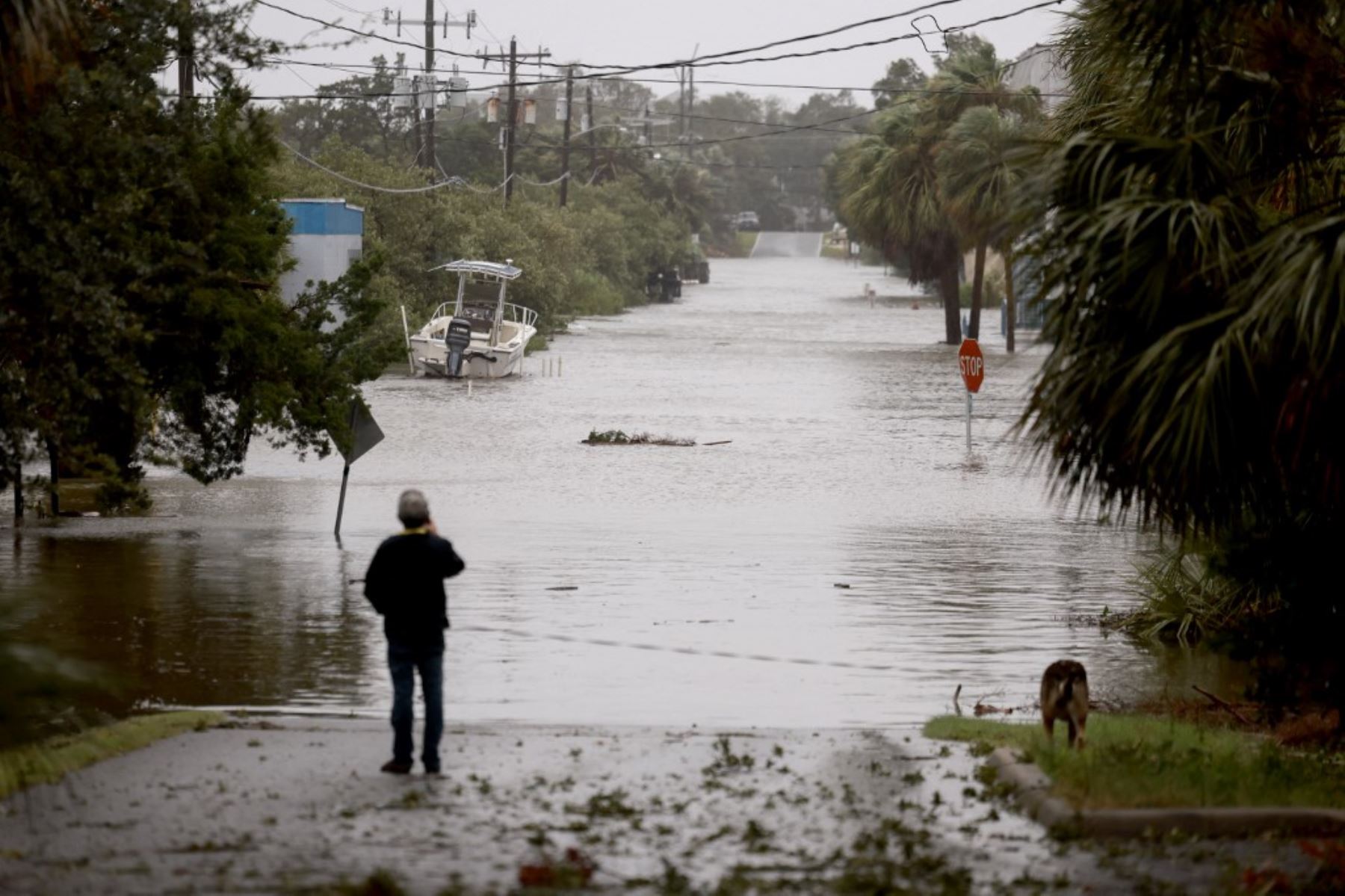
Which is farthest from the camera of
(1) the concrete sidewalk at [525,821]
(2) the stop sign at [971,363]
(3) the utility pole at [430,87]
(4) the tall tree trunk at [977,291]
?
(3) the utility pole at [430,87]

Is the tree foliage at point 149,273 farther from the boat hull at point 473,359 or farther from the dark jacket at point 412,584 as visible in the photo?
the boat hull at point 473,359

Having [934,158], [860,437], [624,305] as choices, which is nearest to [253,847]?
[860,437]

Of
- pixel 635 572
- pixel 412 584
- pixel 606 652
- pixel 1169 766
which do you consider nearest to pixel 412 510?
pixel 412 584

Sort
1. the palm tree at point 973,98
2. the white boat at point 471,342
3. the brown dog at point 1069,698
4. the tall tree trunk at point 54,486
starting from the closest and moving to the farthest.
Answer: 1. the brown dog at point 1069,698
2. the tall tree trunk at point 54,486
3. the white boat at point 471,342
4. the palm tree at point 973,98

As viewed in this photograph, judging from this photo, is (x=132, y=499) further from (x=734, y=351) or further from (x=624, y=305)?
(x=624, y=305)

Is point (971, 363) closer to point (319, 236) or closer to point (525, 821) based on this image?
point (319, 236)

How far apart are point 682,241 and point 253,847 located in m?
109

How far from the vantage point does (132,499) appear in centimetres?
2547

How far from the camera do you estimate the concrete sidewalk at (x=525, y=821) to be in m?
7.37

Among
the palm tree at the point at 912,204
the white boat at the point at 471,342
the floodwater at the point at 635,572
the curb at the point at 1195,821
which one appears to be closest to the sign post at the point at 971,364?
the floodwater at the point at 635,572

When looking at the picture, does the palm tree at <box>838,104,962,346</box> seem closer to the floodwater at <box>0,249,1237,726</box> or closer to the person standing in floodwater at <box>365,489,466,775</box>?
the floodwater at <box>0,249,1237,726</box>

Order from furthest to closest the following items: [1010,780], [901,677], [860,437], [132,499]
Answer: [860,437] < [132,499] < [901,677] < [1010,780]

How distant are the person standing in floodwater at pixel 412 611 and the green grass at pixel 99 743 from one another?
1.46 m

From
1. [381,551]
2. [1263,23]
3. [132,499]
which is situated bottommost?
[132,499]
